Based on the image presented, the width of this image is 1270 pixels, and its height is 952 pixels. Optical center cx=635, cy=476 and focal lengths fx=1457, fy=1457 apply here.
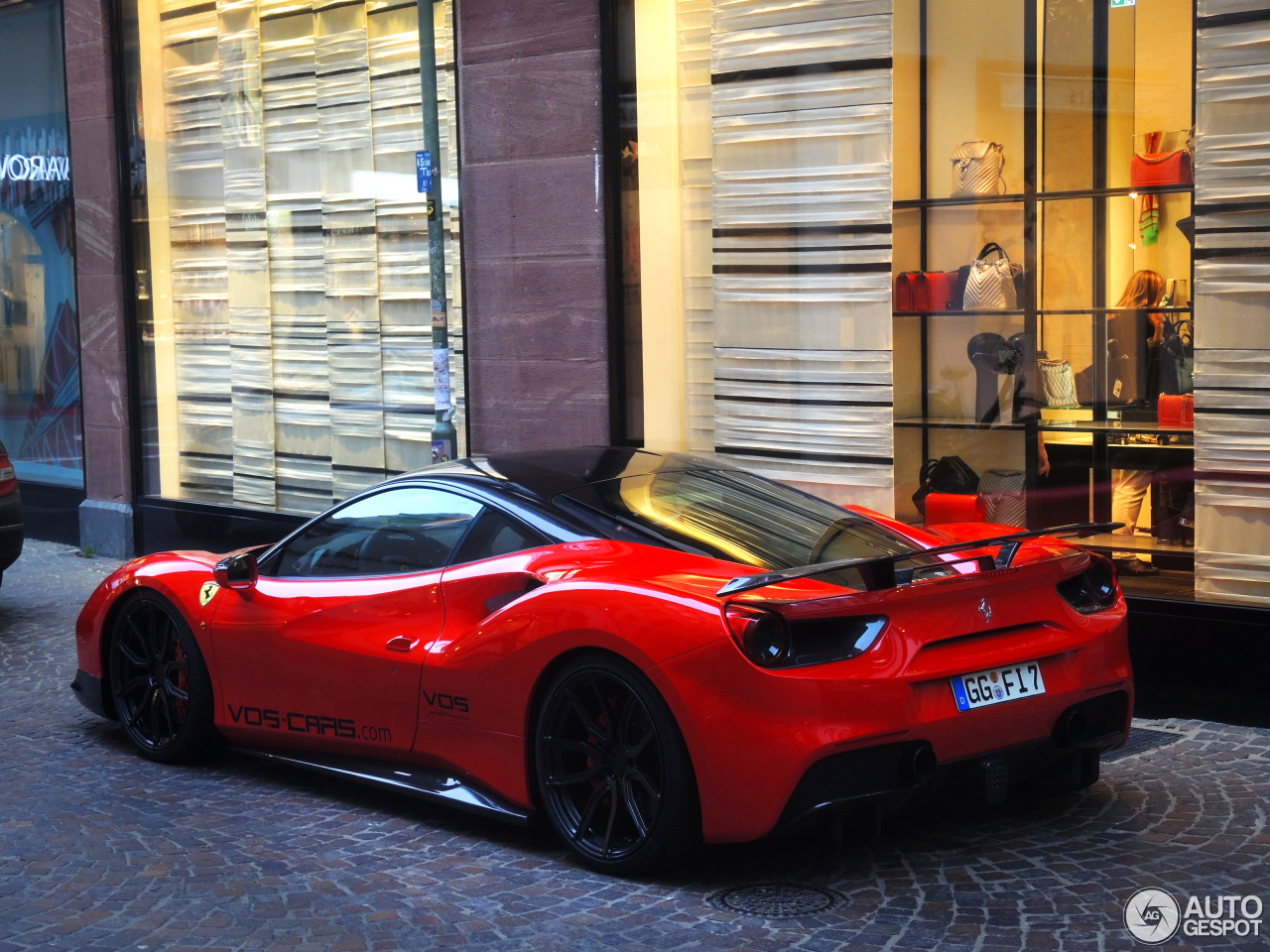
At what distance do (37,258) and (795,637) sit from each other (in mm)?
11821

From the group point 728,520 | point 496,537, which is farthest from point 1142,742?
point 496,537

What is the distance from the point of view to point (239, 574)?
6094mm

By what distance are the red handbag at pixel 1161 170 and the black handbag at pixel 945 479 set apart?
1.80 metres

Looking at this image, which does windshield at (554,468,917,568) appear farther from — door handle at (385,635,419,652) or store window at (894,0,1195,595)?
store window at (894,0,1195,595)

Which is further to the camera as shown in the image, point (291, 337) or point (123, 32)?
point (123, 32)

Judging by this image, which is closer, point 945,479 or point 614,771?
point 614,771

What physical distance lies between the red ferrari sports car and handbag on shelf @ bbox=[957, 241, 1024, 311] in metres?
2.86

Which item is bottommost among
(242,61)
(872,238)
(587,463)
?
(587,463)

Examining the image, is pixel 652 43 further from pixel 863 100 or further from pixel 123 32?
pixel 123 32

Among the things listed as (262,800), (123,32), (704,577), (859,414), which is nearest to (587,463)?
(704,577)

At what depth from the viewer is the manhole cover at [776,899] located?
14.3 ft

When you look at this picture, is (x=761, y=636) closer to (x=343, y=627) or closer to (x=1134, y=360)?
(x=343, y=627)

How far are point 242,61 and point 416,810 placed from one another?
26.2ft

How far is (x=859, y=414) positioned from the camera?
834cm
